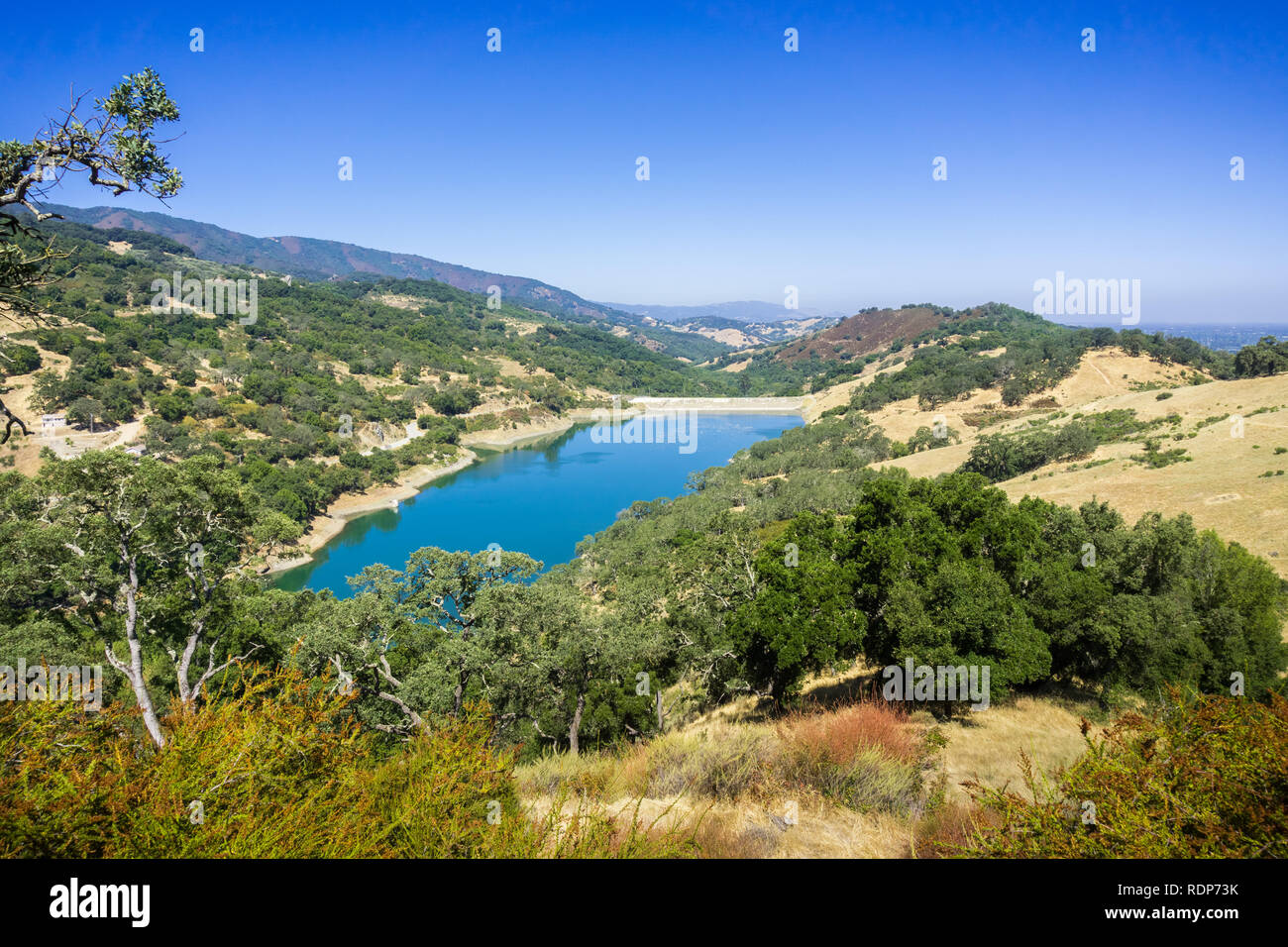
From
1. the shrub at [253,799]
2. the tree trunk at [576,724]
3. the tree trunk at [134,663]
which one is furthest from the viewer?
the tree trunk at [576,724]

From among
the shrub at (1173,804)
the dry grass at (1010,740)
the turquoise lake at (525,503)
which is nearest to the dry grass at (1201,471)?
the dry grass at (1010,740)

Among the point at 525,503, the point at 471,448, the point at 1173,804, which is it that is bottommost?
the point at 525,503

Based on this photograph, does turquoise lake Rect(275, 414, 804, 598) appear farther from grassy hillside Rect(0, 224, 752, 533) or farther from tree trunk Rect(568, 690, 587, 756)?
tree trunk Rect(568, 690, 587, 756)

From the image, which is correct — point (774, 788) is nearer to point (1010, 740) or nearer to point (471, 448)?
point (1010, 740)

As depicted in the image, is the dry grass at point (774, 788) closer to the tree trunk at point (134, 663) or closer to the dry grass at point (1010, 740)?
the dry grass at point (1010, 740)

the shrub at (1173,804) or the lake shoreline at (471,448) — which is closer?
the shrub at (1173,804)

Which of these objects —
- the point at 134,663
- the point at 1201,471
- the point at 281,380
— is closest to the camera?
the point at 134,663

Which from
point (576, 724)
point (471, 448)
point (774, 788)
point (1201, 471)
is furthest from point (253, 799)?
point (471, 448)
